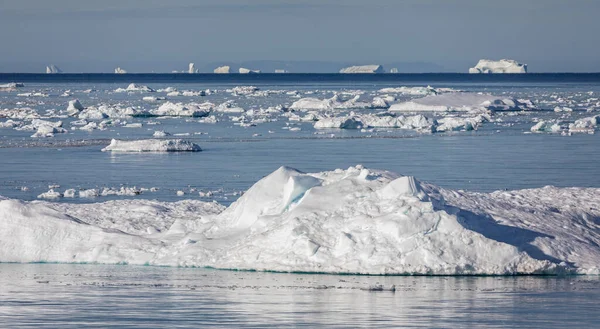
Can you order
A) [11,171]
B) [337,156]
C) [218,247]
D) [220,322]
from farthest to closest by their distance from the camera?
[337,156] → [11,171] → [218,247] → [220,322]

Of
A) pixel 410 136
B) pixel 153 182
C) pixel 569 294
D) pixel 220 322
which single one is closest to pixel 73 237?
pixel 220 322

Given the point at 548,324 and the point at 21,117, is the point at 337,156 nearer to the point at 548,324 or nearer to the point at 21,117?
the point at 548,324

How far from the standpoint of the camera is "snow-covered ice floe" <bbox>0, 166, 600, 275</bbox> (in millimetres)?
11695

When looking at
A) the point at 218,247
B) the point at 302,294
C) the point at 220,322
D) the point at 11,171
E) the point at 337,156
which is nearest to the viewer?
the point at 220,322

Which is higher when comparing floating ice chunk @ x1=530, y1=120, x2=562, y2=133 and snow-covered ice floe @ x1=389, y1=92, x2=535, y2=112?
floating ice chunk @ x1=530, y1=120, x2=562, y2=133

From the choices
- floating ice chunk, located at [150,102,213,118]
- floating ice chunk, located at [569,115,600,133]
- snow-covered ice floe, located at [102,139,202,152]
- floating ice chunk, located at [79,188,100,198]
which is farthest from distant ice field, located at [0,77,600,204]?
floating ice chunk, located at [150,102,213,118]

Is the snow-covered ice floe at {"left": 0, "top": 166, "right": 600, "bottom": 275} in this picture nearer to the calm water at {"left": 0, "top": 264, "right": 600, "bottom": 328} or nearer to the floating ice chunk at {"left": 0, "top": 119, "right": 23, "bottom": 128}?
the calm water at {"left": 0, "top": 264, "right": 600, "bottom": 328}

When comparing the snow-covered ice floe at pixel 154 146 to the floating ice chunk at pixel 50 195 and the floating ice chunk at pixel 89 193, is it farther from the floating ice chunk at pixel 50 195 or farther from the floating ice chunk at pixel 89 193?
the floating ice chunk at pixel 50 195

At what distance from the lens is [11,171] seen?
23.3 meters

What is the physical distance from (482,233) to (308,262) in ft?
6.82

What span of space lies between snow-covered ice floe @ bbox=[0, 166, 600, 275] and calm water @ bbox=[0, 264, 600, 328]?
24cm

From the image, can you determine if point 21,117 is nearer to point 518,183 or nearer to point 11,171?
point 11,171

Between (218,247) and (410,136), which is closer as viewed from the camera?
(218,247)

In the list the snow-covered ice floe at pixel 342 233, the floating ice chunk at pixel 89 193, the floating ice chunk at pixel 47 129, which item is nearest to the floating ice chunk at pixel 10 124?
the floating ice chunk at pixel 47 129
